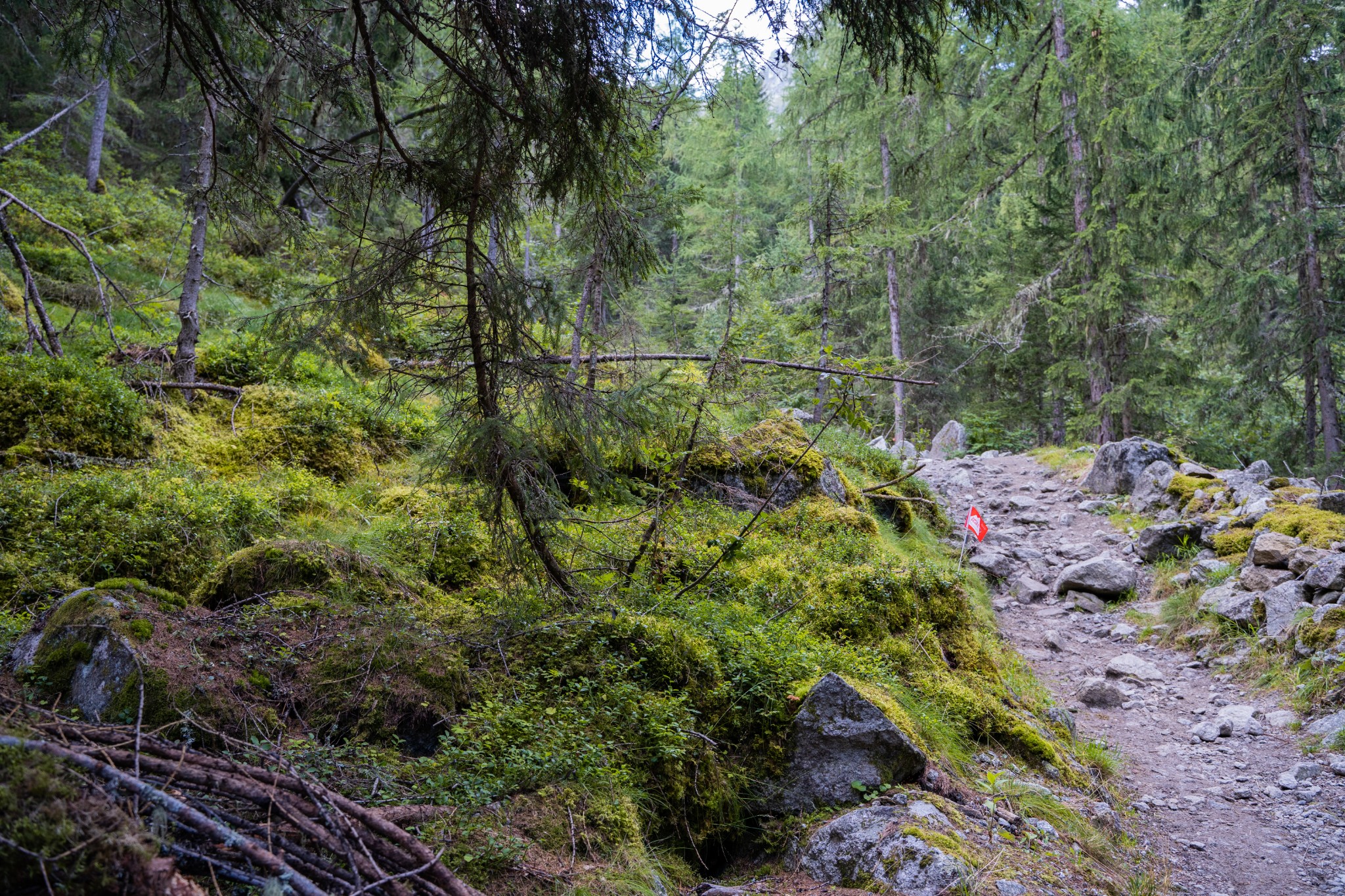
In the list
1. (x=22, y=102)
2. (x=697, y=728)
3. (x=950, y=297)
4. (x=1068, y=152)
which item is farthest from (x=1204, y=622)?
(x=22, y=102)

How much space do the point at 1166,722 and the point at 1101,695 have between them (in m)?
0.62

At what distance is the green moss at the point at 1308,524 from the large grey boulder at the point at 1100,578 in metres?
1.61

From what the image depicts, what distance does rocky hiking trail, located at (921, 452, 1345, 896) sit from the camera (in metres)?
4.50

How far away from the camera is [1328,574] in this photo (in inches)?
288

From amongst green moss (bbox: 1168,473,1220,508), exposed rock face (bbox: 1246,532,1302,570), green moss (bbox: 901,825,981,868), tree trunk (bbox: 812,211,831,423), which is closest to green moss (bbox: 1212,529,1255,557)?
exposed rock face (bbox: 1246,532,1302,570)

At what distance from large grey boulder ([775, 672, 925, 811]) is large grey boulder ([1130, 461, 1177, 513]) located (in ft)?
35.4

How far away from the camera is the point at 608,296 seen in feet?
20.4

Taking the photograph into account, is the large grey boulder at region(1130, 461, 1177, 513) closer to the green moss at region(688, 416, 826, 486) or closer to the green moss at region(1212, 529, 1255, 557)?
the green moss at region(1212, 529, 1255, 557)

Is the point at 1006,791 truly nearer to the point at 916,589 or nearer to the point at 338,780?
the point at 916,589

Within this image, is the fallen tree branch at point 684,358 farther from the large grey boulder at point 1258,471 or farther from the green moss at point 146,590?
the large grey boulder at point 1258,471

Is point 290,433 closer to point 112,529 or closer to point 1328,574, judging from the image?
point 112,529

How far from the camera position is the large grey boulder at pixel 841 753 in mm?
3861

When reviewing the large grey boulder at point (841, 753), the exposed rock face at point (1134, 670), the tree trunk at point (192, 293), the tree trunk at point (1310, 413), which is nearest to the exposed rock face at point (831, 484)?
the exposed rock face at point (1134, 670)

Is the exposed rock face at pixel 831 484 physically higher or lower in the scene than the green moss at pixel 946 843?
higher
